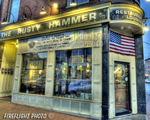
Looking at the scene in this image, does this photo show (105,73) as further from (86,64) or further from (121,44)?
(121,44)

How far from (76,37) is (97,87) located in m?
2.83

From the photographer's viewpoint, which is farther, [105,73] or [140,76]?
[140,76]

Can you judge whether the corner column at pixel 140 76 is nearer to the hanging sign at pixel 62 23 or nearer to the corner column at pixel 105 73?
the corner column at pixel 105 73

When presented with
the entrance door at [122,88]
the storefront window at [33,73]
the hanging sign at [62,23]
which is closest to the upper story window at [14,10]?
the hanging sign at [62,23]

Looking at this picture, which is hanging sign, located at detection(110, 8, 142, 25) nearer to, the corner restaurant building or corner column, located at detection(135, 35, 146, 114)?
the corner restaurant building

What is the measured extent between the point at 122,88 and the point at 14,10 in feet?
32.4

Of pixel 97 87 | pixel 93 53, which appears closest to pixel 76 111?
pixel 97 87

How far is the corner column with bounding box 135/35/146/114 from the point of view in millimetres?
6458

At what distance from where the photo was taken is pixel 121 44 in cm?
653

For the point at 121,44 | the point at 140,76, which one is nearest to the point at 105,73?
the point at 121,44

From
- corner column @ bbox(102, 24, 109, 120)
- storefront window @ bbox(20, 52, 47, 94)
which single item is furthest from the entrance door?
storefront window @ bbox(20, 52, 47, 94)

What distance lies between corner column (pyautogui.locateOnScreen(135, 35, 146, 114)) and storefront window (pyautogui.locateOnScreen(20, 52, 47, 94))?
214 inches

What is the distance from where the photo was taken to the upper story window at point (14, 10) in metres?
9.46

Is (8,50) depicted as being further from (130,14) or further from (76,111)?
(130,14)
